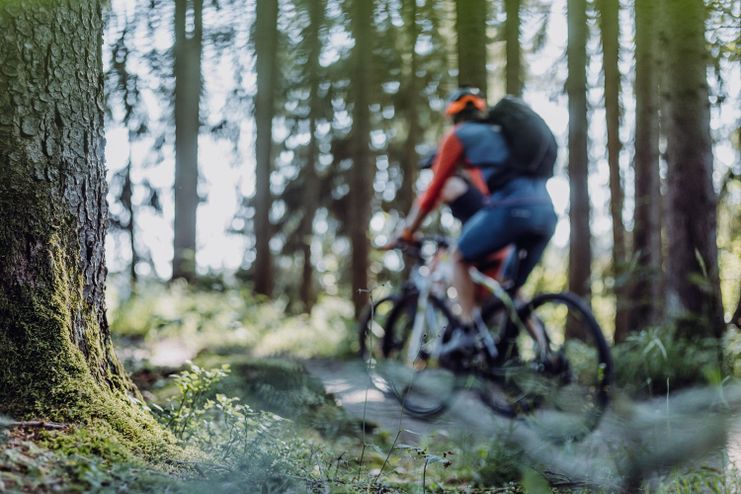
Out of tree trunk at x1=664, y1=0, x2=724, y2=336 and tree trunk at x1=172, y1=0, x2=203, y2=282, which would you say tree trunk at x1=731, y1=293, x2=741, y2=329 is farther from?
tree trunk at x1=172, y1=0, x2=203, y2=282

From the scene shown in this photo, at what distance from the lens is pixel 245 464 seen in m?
2.56

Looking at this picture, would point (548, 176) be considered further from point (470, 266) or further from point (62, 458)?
point (62, 458)

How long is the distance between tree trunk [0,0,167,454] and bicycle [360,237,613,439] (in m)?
1.57

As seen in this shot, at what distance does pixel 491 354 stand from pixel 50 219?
141 inches

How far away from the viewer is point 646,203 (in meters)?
9.66

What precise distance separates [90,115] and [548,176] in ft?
11.5

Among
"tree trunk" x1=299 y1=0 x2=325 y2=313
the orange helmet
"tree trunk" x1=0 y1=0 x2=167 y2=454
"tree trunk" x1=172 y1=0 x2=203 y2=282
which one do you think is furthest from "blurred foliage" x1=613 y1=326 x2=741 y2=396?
"tree trunk" x1=299 y1=0 x2=325 y2=313

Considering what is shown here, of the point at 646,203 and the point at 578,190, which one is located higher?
the point at 578,190

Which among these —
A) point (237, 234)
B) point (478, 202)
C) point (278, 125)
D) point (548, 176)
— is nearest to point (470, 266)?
point (478, 202)

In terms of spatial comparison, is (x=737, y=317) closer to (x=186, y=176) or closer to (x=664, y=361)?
(x=664, y=361)

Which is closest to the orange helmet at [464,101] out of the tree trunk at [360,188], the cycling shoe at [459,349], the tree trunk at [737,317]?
the cycling shoe at [459,349]

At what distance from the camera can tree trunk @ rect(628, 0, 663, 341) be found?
28.7ft

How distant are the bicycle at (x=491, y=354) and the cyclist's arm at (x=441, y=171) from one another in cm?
32

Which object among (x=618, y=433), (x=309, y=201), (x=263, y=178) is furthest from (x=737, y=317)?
(x=309, y=201)
